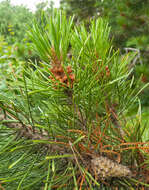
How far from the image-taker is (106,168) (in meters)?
0.27

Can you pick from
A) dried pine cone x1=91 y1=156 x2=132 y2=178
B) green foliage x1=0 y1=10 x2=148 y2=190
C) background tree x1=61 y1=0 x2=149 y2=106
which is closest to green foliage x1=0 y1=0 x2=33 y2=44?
background tree x1=61 y1=0 x2=149 y2=106

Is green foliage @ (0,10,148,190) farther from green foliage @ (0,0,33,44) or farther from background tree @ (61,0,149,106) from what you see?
green foliage @ (0,0,33,44)

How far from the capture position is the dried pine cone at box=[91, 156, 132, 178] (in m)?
0.27

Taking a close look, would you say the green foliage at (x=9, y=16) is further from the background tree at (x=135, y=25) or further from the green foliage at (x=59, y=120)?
the green foliage at (x=59, y=120)

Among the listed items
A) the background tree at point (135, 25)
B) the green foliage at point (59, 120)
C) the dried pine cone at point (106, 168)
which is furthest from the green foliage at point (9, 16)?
the dried pine cone at point (106, 168)

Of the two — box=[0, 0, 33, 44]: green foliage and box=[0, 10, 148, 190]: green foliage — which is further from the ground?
box=[0, 0, 33, 44]: green foliage

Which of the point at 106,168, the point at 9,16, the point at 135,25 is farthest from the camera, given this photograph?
the point at 9,16

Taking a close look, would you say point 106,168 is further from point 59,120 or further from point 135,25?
point 135,25

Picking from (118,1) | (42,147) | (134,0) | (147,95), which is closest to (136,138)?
(42,147)

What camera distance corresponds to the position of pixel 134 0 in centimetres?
133

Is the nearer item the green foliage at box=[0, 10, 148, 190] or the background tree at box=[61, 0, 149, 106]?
the green foliage at box=[0, 10, 148, 190]

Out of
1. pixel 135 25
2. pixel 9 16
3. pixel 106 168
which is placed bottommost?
pixel 106 168

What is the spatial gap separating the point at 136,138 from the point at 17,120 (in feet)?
0.68

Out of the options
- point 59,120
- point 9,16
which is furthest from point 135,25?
point 9,16
